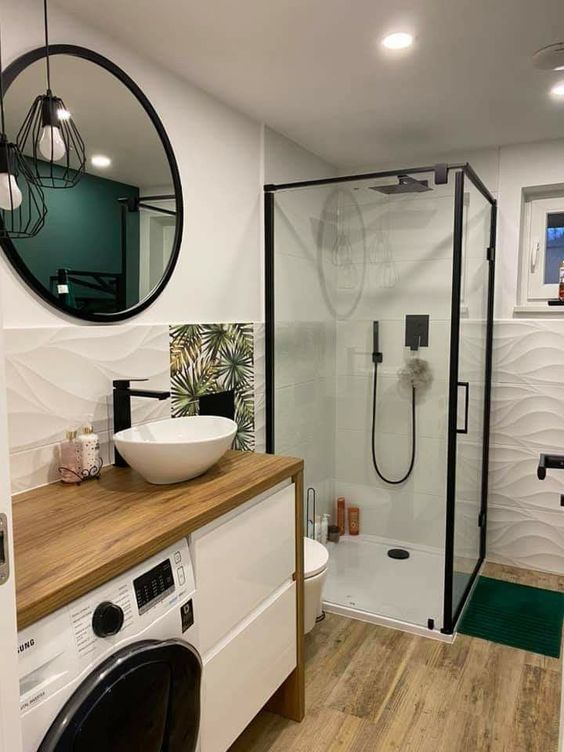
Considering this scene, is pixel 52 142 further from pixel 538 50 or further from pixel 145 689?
pixel 538 50

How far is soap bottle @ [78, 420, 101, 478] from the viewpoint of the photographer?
5.82 feet

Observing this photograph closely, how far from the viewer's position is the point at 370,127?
2.83 m

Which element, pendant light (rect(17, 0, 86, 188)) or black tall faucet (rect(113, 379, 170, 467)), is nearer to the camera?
pendant light (rect(17, 0, 86, 188))

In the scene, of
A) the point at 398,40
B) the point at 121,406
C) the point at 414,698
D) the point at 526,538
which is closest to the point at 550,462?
the point at 414,698

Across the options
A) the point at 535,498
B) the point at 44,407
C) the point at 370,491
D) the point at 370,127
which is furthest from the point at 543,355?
the point at 44,407

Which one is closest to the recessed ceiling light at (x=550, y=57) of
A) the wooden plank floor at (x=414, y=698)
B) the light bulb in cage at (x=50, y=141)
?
the light bulb in cage at (x=50, y=141)

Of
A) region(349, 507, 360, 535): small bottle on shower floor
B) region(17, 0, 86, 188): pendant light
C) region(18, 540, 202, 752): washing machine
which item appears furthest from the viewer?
region(349, 507, 360, 535): small bottle on shower floor

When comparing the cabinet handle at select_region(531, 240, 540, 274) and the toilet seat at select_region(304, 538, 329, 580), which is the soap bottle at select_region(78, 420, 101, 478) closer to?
the toilet seat at select_region(304, 538, 329, 580)

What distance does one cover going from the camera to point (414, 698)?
7.14ft

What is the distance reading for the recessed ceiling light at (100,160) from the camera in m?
1.89

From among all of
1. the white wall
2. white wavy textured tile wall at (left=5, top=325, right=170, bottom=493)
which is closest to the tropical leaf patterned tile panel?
the white wall

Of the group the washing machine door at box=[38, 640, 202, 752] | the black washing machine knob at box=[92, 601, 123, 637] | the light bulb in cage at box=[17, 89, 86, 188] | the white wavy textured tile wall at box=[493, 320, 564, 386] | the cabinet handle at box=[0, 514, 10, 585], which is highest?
the light bulb in cage at box=[17, 89, 86, 188]

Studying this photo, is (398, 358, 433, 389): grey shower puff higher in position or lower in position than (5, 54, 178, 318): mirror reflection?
lower

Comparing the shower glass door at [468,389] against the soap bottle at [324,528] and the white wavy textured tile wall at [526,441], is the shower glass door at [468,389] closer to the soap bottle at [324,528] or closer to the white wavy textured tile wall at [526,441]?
the white wavy textured tile wall at [526,441]
